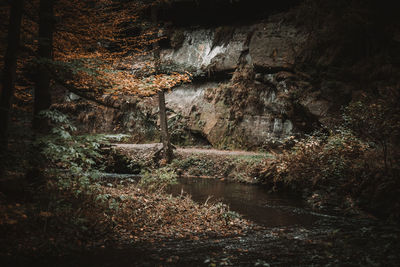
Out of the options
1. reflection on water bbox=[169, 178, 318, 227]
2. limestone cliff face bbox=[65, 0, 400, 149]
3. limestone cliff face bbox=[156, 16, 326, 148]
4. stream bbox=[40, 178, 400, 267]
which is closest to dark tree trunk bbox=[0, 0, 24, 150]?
stream bbox=[40, 178, 400, 267]

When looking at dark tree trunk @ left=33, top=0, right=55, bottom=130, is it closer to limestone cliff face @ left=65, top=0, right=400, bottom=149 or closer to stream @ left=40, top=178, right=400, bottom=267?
stream @ left=40, top=178, right=400, bottom=267

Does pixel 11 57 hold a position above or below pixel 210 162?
above

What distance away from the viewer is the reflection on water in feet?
22.4

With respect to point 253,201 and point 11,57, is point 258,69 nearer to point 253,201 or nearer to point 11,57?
point 253,201

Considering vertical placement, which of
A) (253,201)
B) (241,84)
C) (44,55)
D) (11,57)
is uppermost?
(241,84)

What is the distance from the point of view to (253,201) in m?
8.78

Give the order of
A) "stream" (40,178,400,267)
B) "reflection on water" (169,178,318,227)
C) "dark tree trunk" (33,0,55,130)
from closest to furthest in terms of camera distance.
A: 1. "stream" (40,178,400,267)
2. "dark tree trunk" (33,0,55,130)
3. "reflection on water" (169,178,318,227)

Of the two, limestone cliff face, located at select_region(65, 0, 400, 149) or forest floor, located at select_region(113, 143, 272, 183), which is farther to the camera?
limestone cliff face, located at select_region(65, 0, 400, 149)

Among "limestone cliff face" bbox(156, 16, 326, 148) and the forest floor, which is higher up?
"limestone cliff face" bbox(156, 16, 326, 148)

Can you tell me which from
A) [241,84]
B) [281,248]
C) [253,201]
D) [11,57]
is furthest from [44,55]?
[241,84]

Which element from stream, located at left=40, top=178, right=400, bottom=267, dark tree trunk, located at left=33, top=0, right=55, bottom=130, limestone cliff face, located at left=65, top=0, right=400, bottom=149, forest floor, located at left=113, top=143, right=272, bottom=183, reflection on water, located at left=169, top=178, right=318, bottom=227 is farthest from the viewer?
limestone cliff face, located at left=65, top=0, right=400, bottom=149

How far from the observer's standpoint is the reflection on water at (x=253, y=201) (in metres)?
6.82

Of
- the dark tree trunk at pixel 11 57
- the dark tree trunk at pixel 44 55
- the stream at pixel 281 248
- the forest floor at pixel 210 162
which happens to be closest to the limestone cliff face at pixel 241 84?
the forest floor at pixel 210 162

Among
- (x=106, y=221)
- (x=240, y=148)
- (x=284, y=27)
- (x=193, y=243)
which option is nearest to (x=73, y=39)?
(x=106, y=221)
